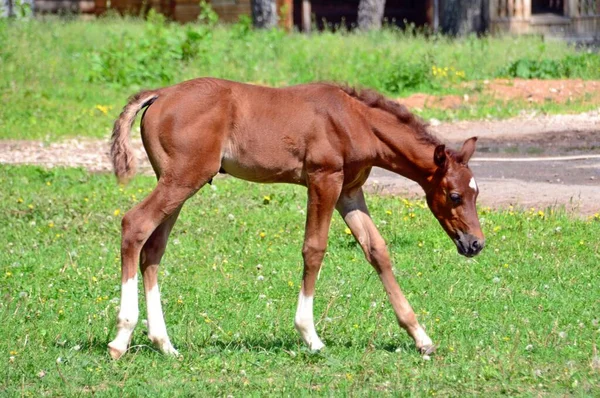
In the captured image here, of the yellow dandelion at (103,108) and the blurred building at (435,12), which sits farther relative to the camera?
the blurred building at (435,12)

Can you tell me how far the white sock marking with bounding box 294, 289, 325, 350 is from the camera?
690 cm

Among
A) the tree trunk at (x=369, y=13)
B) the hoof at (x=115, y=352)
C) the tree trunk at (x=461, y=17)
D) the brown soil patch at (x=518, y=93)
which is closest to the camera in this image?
the hoof at (x=115, y=352)

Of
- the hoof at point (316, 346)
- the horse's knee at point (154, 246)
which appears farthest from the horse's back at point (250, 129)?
the hoof at point (316, 346)

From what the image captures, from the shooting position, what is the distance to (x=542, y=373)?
6.25m

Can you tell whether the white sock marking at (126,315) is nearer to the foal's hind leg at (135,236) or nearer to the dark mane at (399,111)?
the foal's hind leg at (135,236)

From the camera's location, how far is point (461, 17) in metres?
28.7

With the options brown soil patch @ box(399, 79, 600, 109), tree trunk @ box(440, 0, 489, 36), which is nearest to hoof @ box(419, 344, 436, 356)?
brown soil patch @ box(399, 79, 600, 109)

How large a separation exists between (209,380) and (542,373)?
6.27ft

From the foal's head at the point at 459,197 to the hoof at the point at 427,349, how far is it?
2.07 ft

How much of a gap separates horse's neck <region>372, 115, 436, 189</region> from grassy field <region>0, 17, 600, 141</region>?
10.5 metres

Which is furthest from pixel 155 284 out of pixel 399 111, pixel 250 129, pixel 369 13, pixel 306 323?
pixel 369 13

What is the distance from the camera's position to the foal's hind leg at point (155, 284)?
22.7 feet

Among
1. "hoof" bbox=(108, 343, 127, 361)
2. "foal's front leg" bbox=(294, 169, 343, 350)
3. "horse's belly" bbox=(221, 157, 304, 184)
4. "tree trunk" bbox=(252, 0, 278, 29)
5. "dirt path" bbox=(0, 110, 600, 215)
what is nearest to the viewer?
"hoof" bbox=(108, 343, 127, 361)

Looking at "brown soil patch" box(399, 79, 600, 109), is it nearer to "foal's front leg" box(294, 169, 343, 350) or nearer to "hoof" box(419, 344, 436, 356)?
"foal's front leg" box(294, 169, 343, 350)
